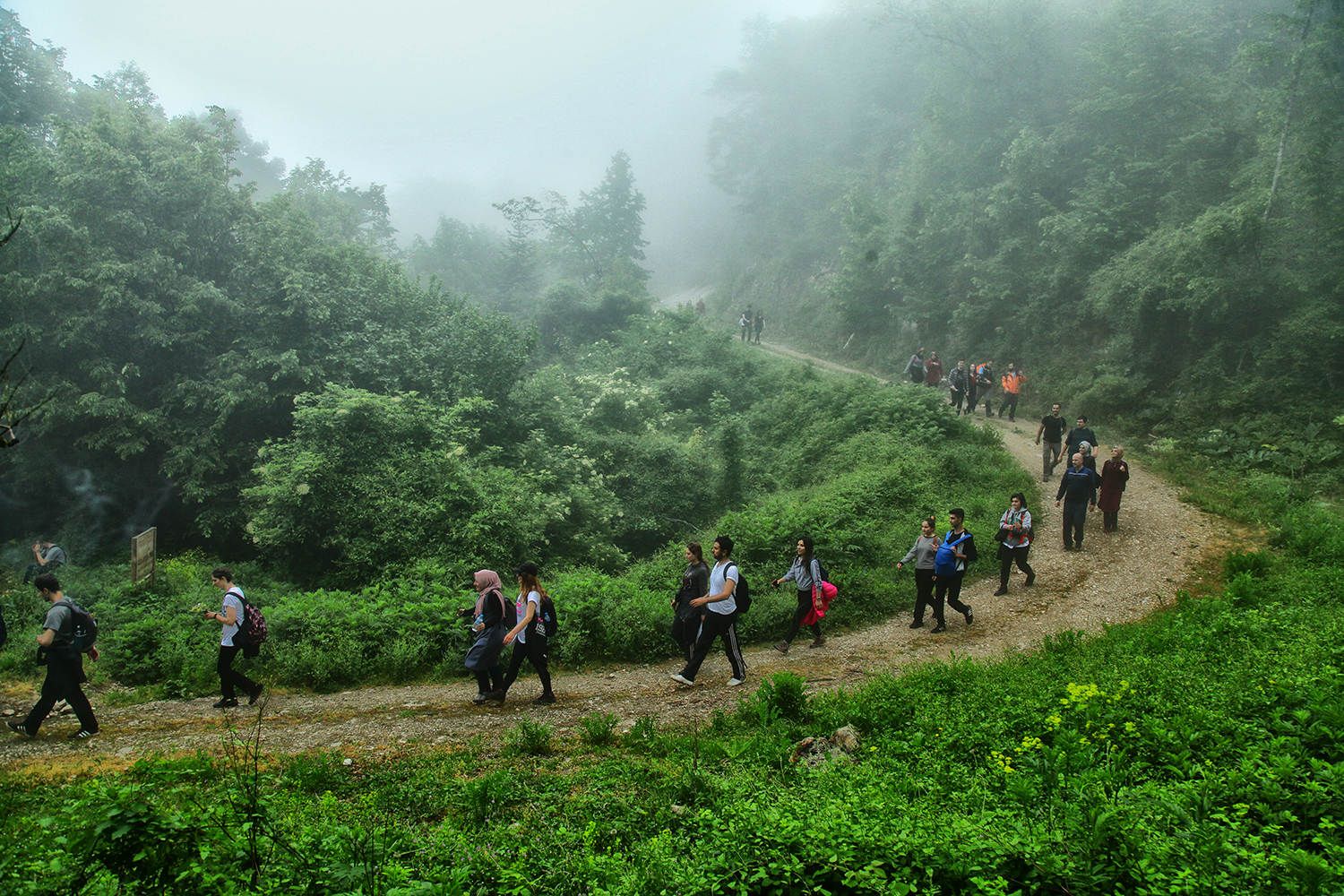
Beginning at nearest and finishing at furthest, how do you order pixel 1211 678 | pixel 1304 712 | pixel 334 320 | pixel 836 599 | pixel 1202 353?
pixel 1304 712 < pixel 1211 678 < pixel 836 599 < pixel 1202 353 < pixel 334 320

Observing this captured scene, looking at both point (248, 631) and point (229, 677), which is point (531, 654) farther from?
point (229, 677)

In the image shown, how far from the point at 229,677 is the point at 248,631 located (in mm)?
703

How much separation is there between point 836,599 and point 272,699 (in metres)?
7.84

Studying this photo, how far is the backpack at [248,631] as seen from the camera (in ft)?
25.6

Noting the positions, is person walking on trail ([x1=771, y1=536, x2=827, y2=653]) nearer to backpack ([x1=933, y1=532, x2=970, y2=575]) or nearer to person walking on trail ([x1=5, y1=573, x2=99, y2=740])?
backpack ([x1=933, y1=532, x2=970, y2=575])

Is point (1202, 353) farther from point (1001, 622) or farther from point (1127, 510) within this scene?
point (1001, 622)

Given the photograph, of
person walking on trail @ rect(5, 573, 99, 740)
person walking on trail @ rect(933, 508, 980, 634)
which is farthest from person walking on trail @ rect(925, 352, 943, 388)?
person walking on trail @ rect(5, 573, 99, 740)

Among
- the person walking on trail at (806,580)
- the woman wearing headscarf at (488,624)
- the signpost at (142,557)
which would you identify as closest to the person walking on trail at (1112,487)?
the person walking on trail at (806,580)

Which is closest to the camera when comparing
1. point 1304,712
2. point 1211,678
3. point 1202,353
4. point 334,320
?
point 1304,712

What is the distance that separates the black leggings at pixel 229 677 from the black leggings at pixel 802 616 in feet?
21.9

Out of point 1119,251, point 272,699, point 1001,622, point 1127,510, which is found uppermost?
point 1119,251

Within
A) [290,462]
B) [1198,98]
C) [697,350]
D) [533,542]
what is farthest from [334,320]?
[1198,98]

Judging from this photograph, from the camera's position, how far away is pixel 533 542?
46.9 ft

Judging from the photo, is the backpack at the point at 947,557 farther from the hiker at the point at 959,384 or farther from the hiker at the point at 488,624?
the hiker at the point at 959,384
